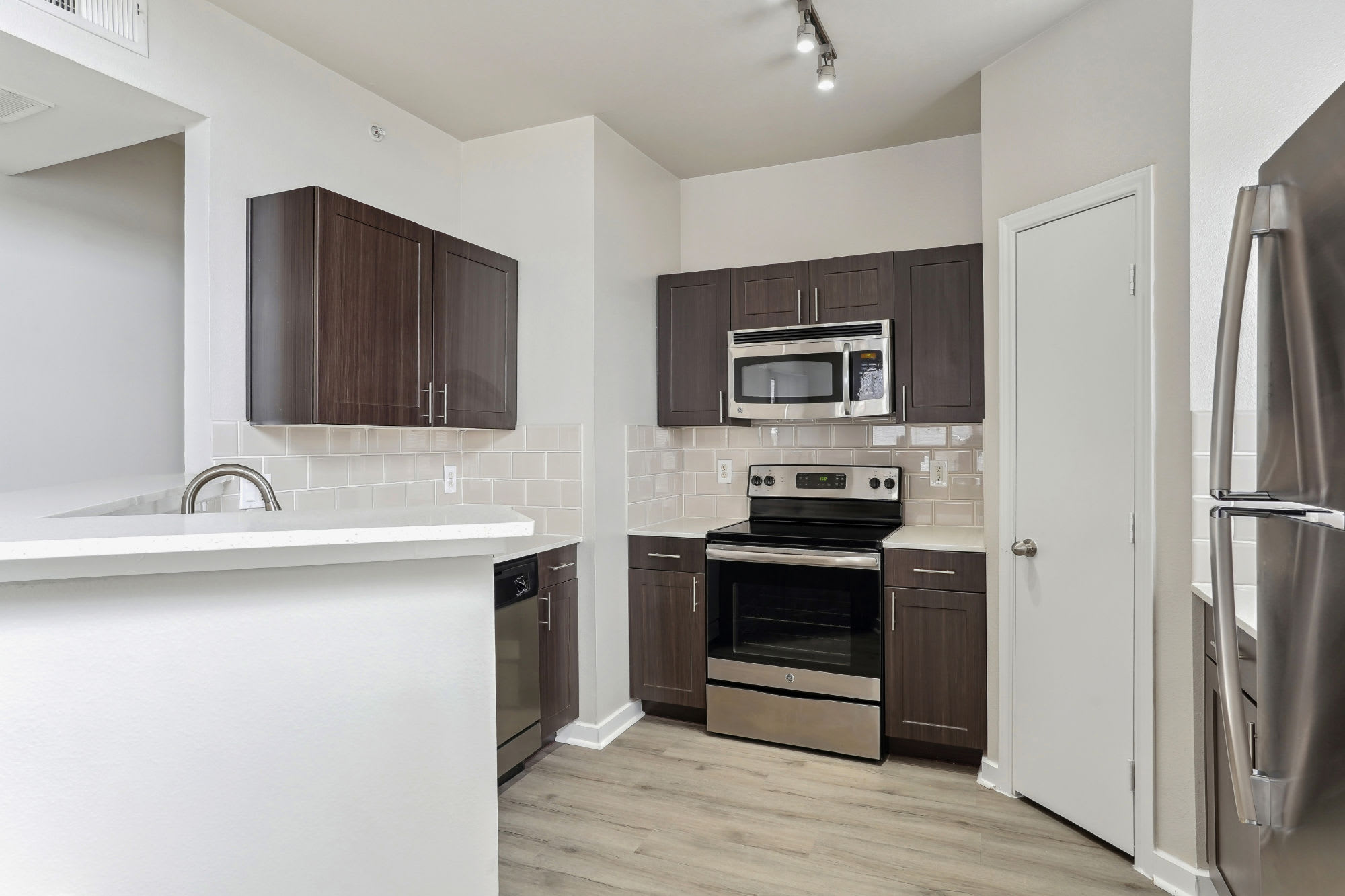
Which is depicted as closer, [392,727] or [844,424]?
[392,727]

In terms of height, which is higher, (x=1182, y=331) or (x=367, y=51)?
(x=367, y=51)

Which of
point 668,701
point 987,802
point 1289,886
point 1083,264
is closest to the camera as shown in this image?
point 1289,886

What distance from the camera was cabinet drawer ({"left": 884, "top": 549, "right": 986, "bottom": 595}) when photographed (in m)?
3.00

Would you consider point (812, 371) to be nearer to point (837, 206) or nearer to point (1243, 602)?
point (837, 206)

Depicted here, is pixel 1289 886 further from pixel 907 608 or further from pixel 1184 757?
pixel 907 608

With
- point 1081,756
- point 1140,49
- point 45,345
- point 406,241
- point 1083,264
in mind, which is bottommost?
point 1081,756

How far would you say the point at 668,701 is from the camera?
3.55 m

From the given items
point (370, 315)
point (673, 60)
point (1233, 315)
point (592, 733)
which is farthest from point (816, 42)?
point (592, 733)

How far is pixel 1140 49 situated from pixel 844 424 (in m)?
1.94

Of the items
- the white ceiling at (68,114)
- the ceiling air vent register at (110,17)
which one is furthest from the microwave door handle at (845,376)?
the ceiling air vent register at (110,17)

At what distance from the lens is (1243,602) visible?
1875mm

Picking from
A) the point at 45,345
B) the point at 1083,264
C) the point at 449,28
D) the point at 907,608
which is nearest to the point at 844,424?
the point at 907,608

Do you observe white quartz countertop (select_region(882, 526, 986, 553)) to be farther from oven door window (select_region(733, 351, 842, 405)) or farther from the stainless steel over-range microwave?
oven door window (select_region(733, 351, 842, 405))

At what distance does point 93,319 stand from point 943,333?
11.5ft
